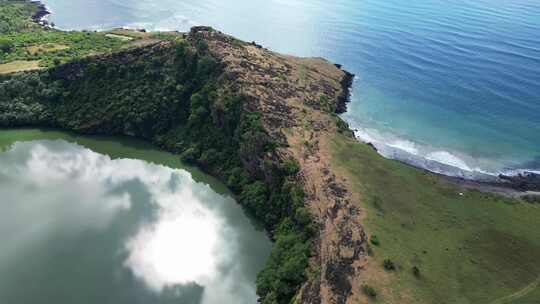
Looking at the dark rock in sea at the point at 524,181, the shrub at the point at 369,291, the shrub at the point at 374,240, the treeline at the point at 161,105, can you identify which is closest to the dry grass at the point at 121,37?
the treeline at the point at 161,105

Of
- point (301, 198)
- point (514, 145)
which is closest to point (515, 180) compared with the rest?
point (514, 145)

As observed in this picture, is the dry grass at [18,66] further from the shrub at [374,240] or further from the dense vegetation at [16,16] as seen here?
the shrub at [374,240]

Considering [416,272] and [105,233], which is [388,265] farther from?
[105,233]

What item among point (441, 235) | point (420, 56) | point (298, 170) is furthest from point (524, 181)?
point (420, 56)

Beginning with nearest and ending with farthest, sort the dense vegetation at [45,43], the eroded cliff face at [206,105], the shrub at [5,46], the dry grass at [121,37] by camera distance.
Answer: the eroded cliff face at [206,105]
the dense vegetation at [45,43]
the shrub at [5,46]
the dry grass at [121,37]

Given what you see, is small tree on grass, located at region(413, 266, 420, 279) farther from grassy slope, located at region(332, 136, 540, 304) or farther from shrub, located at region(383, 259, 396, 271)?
shrub, located at region(383, 259, 396, 271)
